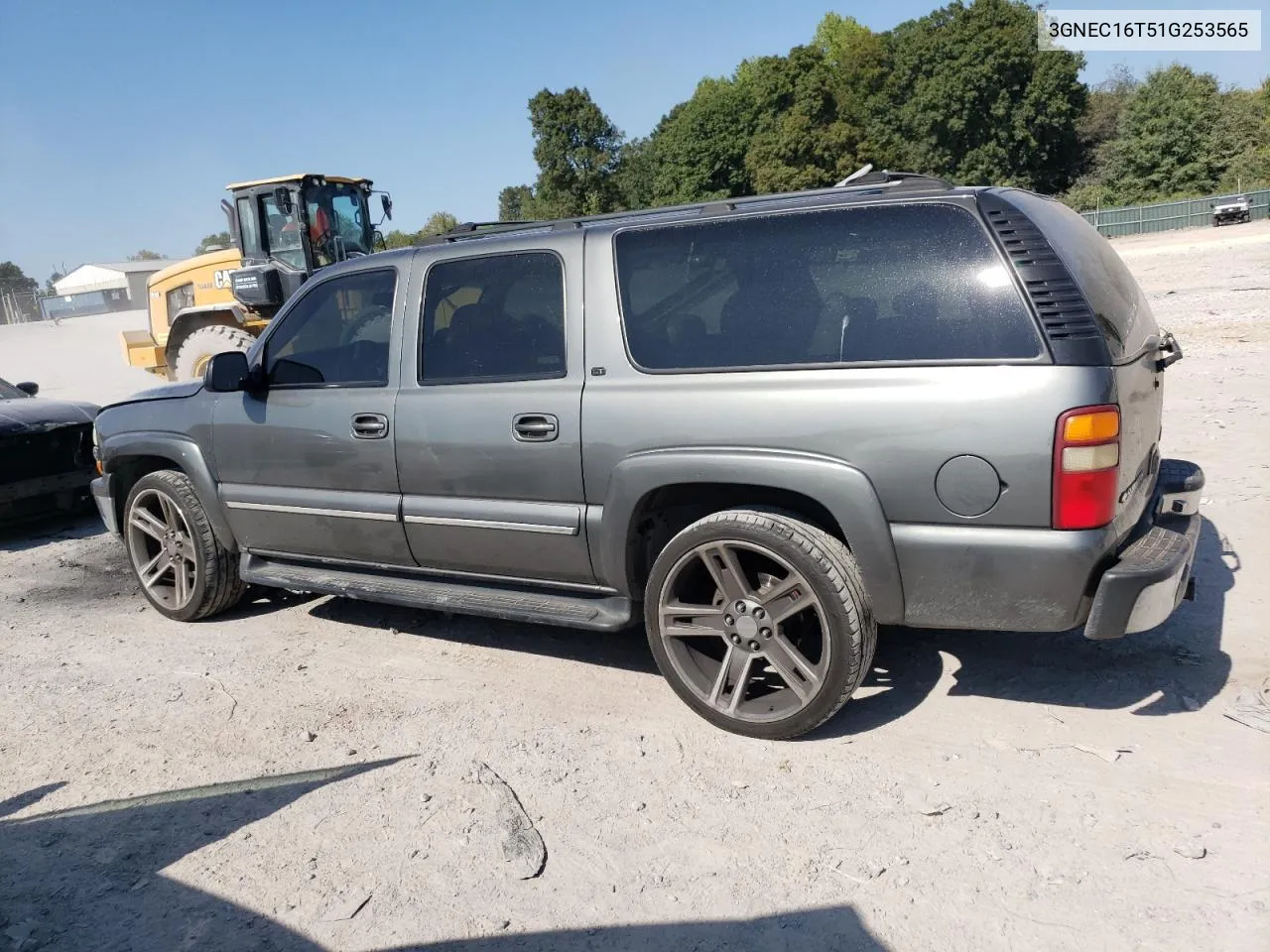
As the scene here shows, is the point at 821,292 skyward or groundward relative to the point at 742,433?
skyward

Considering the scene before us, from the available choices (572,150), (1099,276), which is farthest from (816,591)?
(572,150)

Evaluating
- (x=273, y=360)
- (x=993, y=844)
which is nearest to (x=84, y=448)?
(x=273, y=360)

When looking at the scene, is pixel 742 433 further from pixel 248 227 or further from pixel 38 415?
pixel 248 227

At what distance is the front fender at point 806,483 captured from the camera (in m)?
3.24

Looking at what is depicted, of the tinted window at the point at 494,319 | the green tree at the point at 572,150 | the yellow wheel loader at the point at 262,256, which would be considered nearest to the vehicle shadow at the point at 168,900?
the tinted window at the point at 494,319

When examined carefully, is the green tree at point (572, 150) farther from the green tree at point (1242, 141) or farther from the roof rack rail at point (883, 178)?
the roof rack rail at point (883, 178)

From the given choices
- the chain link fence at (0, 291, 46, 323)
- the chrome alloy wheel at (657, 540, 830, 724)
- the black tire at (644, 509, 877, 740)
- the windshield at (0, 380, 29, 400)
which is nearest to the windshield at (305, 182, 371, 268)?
the windshield at (0, 380, 29, 400)

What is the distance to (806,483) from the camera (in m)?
3.33

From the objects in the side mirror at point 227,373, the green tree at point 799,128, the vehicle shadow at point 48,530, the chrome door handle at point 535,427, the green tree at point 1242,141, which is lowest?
the vehicle shadow at point 48,530

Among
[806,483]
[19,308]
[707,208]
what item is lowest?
[806,483]

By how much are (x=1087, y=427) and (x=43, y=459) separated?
742cm

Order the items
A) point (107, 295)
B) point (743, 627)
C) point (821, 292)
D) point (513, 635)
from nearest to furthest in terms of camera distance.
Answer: point (821, 292) < point (743, 627) < point (513, 635) < point (107, 295)

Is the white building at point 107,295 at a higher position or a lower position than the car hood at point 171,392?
higher

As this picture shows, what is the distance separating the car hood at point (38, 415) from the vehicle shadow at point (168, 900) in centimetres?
470
